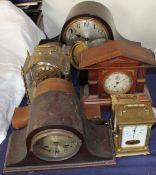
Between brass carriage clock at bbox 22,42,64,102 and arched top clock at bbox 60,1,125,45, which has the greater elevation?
arched top clock at bbox 60,1,125,45

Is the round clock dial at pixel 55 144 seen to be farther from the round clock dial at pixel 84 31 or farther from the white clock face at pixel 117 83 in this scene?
the round clock dial at pixel 84 31

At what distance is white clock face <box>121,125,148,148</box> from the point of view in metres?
0.98

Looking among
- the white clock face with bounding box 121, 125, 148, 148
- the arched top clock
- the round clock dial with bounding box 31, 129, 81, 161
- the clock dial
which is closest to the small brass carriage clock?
the white clock face with bounding box 121, 125, 148, 148

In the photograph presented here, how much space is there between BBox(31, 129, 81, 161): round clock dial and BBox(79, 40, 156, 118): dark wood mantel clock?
189mm

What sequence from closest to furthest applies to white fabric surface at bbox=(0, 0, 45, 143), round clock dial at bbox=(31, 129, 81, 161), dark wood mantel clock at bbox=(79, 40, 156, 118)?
round clock dial at bbox=(31, 129, 81, 161)
dark wood mantel clock at bbox=(79, 40, 156, 118)
white fabric surface at bbox=(0, 0, 45, 143)

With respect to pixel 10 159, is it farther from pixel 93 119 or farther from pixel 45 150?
pixel 93 119

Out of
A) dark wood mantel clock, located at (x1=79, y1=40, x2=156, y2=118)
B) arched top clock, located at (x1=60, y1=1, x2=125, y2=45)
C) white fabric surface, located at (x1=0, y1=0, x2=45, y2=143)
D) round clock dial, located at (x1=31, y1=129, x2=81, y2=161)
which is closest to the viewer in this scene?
round clock dial, located at (x1=31, y1=129, x2=81, y2=161)

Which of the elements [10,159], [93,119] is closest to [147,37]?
[93,119]

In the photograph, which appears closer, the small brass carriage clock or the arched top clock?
the small brass carriage clock

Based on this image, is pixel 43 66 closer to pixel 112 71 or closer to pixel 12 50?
pixel 112 71

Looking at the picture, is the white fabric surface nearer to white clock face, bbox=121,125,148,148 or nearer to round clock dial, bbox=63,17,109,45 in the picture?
round clock dial, bbox=63,17,109,45

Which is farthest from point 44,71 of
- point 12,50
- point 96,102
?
point 12,50

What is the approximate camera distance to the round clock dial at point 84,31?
131 centimetres

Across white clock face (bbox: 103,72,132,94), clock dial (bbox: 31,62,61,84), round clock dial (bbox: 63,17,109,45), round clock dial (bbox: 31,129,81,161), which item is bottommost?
round clock dial (bbox: 31,129,81,161)
